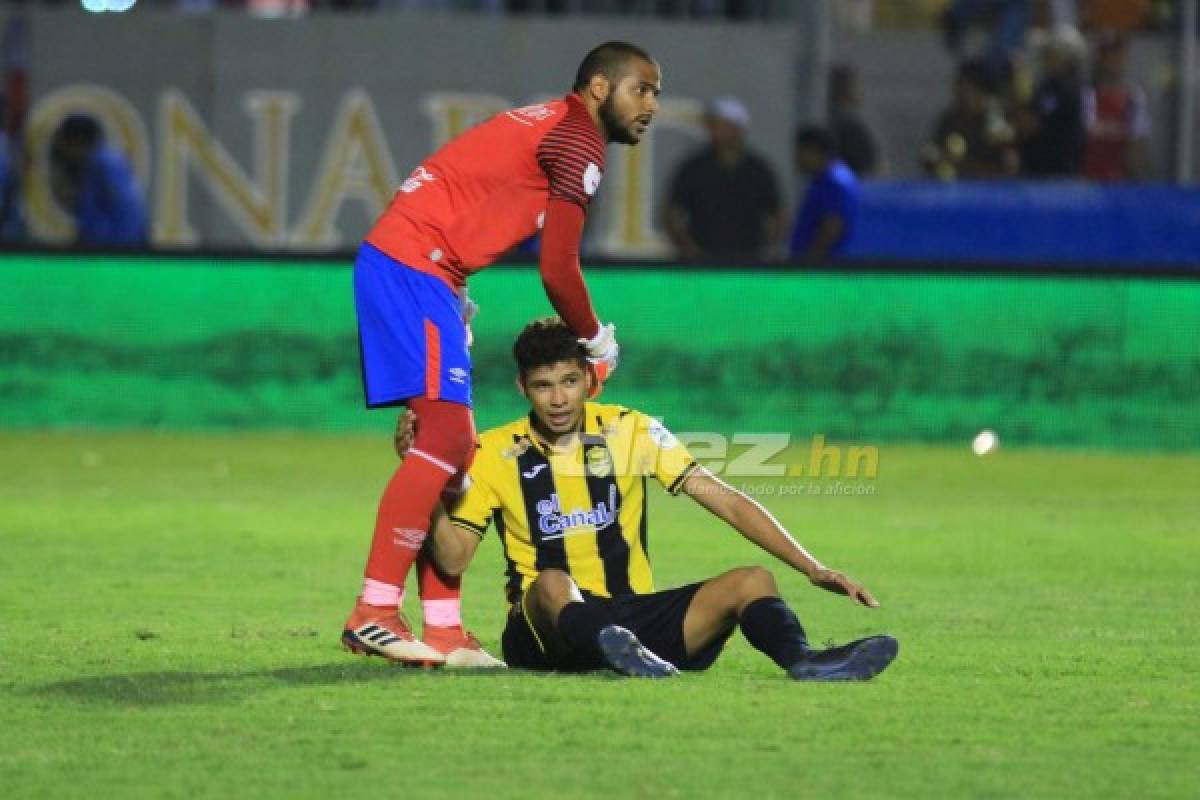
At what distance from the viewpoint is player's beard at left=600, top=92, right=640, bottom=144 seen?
7.88 meters

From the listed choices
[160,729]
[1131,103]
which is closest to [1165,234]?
[1131,103]

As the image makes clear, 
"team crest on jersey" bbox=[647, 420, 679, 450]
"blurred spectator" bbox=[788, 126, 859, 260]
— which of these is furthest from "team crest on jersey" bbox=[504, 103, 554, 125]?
"blurred spectator" bbox=[788, 126, 859, 260]

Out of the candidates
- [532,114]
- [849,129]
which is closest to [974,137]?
[849,129]

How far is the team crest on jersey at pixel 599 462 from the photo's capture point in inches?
303

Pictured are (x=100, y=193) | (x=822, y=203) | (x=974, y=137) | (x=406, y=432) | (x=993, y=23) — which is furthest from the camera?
(x=993, y=23)

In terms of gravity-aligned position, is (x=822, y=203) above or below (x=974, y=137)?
below

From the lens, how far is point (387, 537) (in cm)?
765

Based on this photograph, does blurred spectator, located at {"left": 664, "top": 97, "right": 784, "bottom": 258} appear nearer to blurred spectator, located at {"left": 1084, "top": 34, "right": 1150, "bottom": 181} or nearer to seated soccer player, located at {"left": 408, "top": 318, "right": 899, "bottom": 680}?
blurred spectator, located at {"left": 1084, "top": 34, "right": 1150, "bottom": 181}

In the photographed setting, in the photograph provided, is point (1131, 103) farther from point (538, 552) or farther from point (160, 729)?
point (160, 729)

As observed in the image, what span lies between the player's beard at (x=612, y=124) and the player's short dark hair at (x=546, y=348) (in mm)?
724

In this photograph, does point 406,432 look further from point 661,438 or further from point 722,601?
point 722,601

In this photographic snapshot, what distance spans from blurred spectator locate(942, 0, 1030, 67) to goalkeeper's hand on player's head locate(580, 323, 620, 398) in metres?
13.7

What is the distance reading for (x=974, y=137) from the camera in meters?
19.7

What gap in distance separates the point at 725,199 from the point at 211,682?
11.1 meters
